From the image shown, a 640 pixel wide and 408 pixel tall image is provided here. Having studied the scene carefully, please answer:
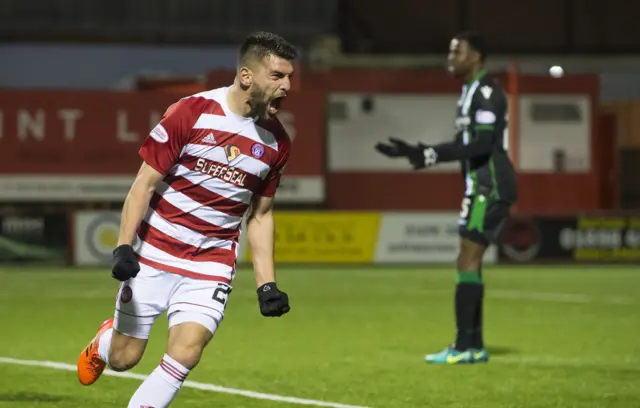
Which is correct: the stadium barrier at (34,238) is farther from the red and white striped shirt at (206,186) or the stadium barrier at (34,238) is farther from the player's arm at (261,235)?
the red and white striped shirt at (206,186)

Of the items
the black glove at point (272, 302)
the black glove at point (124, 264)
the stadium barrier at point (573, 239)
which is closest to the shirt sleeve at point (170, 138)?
the black glove at point (124, 264)

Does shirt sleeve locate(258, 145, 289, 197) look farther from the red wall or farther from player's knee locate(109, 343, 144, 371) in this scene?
the red wall

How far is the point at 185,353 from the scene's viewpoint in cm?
635

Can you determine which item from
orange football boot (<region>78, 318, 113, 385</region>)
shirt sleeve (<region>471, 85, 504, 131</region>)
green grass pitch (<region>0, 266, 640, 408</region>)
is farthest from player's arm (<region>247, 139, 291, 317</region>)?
shirt sleeve (<region>471, 85, 504, 131</region>)

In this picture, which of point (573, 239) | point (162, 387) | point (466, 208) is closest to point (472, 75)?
point (466, 208)

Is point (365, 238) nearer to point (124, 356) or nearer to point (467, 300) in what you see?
point (467, 300)

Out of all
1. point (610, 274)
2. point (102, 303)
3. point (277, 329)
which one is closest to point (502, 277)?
point (610, 274)

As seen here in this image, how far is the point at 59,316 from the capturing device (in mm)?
14406

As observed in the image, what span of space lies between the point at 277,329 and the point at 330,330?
50cm

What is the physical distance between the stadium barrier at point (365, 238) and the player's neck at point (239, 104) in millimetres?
16522

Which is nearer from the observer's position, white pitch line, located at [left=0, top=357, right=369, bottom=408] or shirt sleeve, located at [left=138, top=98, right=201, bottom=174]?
shirt sleeve, located at [left=138, top=98, right=201, bottom=174]

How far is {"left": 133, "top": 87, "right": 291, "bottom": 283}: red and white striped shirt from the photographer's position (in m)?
6.55

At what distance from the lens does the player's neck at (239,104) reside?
659 cm

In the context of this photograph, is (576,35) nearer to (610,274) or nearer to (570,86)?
(570,86)
